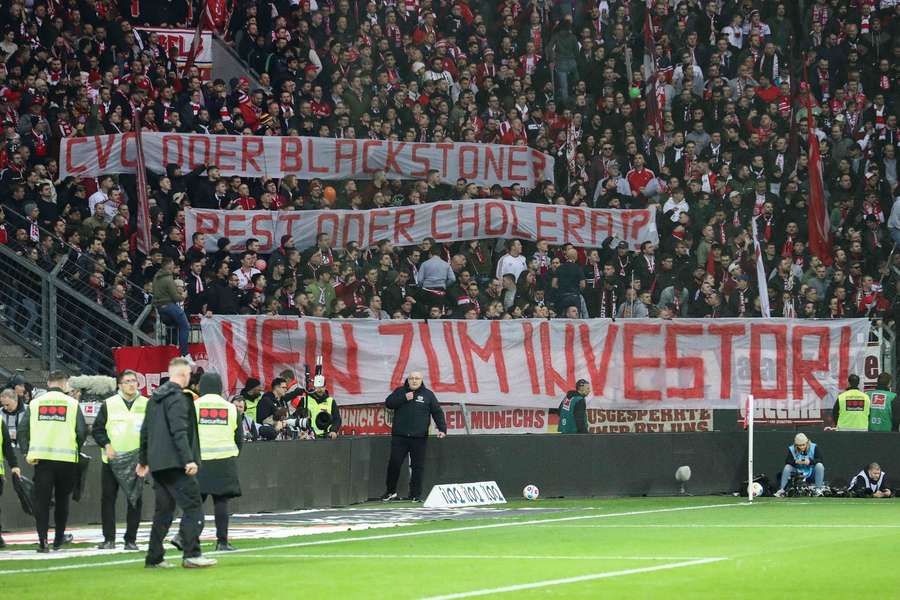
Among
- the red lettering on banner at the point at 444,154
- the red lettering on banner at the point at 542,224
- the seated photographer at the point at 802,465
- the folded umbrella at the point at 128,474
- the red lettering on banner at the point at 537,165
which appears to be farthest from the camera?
the red lettering on banner at the point at 537,165

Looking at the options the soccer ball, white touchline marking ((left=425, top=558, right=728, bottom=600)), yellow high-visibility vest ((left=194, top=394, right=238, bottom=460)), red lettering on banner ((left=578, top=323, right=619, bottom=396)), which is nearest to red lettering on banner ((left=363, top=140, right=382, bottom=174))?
red lettering on banner ((left=578, top=323, right=619, bottom=396))

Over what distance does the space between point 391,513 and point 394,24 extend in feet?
43.3

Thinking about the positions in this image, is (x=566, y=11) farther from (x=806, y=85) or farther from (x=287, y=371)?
(x=287, y=371)

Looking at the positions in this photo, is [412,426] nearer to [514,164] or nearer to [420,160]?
[420,160]

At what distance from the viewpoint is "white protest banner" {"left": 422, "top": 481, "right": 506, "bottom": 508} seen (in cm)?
2352

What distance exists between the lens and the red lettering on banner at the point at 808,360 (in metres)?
27.2

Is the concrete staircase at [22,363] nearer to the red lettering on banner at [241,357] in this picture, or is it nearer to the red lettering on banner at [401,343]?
the red lettering on banner at [241,357]

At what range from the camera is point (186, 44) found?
3108cm

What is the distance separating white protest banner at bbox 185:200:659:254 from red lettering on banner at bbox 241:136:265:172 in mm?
1723

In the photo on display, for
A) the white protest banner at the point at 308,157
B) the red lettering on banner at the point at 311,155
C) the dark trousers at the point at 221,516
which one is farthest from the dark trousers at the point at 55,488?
the red lettering on banner at the point at 311,155

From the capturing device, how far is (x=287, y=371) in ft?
77.9

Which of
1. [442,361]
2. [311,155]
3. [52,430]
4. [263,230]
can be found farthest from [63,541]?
[311,155]

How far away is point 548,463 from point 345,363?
11.4ft

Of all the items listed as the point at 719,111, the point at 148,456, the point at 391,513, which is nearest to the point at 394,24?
the point at 719,111
